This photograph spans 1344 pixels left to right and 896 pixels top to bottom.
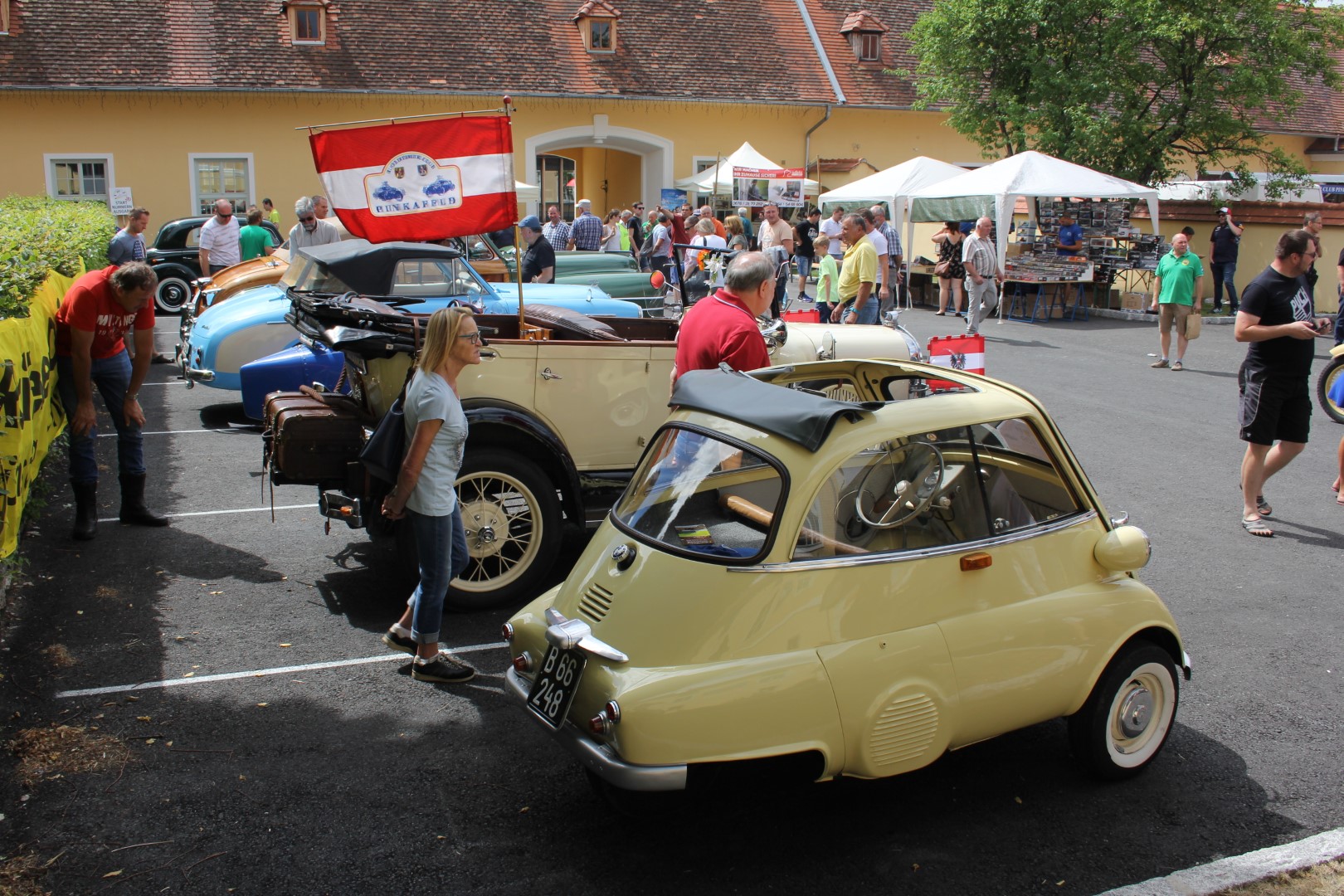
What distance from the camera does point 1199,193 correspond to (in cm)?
2509

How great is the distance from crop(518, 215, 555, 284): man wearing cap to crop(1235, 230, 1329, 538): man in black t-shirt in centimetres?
811

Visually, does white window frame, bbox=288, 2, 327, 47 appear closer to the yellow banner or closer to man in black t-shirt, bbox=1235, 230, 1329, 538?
the yellow banner

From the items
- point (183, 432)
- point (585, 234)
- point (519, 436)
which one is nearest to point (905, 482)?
point (519, 436)

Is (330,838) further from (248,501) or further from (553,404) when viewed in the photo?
(248,501)

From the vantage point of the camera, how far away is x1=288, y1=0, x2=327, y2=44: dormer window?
87.4ft

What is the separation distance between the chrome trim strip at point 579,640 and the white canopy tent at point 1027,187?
17027mm

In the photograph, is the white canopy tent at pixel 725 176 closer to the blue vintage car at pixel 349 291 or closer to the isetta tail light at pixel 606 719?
the blue vintage car at pixel 349 291

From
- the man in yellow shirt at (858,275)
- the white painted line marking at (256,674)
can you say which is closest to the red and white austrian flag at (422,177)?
the white painted line marking at (256,674)

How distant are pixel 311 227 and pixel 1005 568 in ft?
38.1

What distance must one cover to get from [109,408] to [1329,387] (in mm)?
11553

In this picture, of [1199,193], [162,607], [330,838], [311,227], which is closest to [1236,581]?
[330,838]

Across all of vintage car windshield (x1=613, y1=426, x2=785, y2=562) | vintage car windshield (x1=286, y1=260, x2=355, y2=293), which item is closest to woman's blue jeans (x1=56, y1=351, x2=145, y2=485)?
vintage car windshield (x1=286, y1=260, x2=355, y2=293)

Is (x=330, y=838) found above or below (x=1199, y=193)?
below

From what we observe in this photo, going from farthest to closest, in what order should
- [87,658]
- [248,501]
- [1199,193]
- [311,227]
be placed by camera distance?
1. [1199,193]
2. [311,227]
3. [248,501]
4. [87,658]
